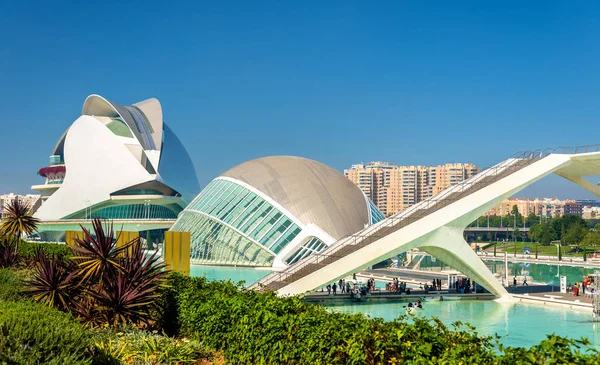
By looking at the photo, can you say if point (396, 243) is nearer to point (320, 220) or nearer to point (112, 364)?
point (320, 220)

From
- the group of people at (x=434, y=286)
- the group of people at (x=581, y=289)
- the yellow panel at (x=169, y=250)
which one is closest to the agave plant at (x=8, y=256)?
the yellow panel at (x=169, y=250)

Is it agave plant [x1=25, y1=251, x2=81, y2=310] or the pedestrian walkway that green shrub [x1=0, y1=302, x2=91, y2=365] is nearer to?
agave plant [x1=25, y1=251, x2=81, y2=310]

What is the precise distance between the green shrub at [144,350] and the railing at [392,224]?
1110 centimetres

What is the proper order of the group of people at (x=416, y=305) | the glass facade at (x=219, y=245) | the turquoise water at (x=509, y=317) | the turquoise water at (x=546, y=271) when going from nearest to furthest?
the turquoise water at (x=509, y=317), the group of people at (x=416, y=305), the glass facade at (x=219, y=245), the turquoise water at (x=546, y=271)

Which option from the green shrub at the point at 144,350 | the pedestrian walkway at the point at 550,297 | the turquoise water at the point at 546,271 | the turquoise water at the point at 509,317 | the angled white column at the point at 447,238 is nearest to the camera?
the green shrub at the point at 144,350

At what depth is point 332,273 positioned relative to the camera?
21516mm

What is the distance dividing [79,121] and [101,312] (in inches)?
2633

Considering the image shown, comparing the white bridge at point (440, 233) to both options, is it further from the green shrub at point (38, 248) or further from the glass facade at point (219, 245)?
the glass facade at point (219, 245)

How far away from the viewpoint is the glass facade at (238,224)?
3412 centimetres

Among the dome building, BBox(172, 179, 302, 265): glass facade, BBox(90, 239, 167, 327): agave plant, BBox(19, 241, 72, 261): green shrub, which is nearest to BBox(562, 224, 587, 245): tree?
the dome building

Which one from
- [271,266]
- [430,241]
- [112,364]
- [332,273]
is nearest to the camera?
[112,364]

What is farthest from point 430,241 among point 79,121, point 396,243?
point 79,121

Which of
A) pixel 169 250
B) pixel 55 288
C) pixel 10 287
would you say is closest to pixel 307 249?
pixel 169 250

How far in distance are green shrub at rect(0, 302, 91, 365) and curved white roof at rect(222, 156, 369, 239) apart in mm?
Result: 27454
